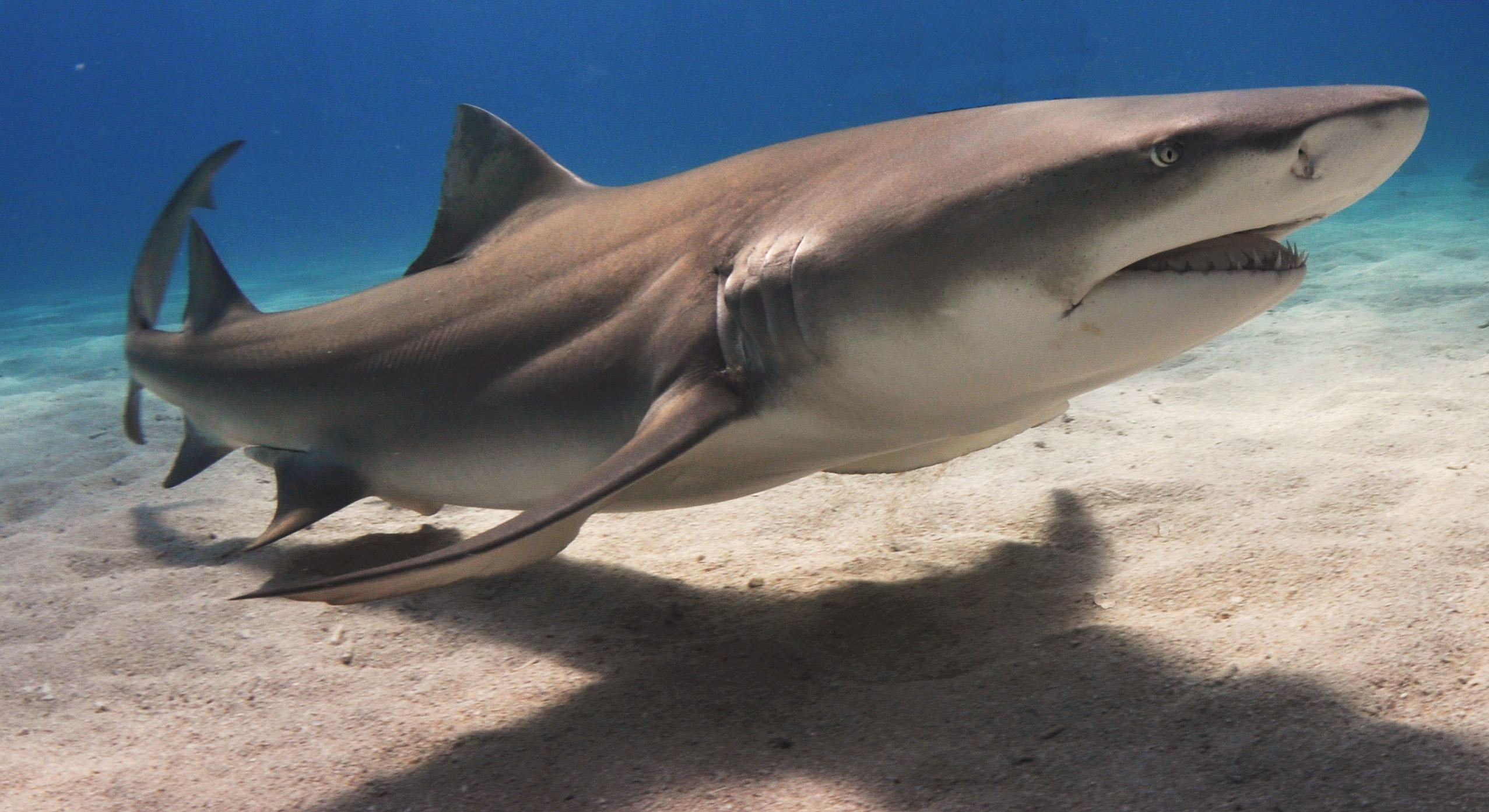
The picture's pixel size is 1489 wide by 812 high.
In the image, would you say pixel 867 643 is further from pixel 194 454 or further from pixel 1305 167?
pixel 194 454

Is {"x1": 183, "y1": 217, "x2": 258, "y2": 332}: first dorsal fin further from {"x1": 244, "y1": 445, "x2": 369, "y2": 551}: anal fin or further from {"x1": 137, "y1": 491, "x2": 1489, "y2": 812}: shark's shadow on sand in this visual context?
{"x1": 137, "y1": 491, "x2": 1489, "y2": 812}: shark's shadow on sand

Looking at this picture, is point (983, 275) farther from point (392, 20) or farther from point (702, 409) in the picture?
→ point (392, 20)

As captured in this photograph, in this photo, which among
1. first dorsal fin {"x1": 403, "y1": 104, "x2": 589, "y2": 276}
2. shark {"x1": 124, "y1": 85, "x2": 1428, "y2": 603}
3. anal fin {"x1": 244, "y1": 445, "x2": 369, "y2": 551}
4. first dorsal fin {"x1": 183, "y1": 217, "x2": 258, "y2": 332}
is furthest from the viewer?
first dorsal fin {"x1": 183, "y1": 217, "x2": 258, "y2": 332}

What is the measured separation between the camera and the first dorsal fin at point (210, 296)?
13.3ft

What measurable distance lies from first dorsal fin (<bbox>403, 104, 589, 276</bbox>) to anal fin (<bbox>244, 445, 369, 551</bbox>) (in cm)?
86

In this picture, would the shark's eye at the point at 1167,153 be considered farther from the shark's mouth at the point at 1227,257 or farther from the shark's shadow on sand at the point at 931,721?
the shark's shadow on sand at the point at 931,721

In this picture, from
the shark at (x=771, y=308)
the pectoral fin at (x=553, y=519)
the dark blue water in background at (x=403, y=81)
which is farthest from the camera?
the dark blue water in background at (x=403, y=81)

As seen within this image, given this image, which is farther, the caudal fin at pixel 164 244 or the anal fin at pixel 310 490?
the caudal fin at pixel 164 244

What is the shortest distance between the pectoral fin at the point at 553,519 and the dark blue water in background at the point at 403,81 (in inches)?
2489

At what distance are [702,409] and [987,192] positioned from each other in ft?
2.75

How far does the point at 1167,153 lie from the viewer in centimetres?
157

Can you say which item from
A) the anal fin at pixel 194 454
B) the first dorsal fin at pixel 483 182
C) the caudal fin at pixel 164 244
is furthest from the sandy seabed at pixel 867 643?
the first dorsal fin at pixel 483 182

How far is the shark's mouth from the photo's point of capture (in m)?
1.72

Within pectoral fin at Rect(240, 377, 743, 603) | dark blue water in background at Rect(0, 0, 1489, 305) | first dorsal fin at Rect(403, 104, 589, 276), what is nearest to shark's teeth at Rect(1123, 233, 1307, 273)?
pectoral fin at Rect(240, 377, 743, 603)
